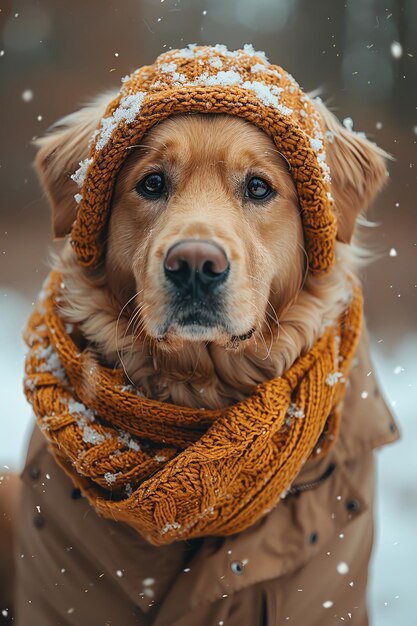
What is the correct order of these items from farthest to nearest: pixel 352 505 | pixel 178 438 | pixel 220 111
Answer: pixel 352 505 < pixel 178 438 < pixel 220 111

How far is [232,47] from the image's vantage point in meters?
1.28

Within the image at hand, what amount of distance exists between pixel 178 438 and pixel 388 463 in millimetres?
712

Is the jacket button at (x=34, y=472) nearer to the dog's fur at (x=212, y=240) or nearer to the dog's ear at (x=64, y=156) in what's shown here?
the dog's fur at (x=212, y=240)

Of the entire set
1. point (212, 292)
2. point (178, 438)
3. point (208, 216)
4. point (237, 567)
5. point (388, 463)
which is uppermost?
point (208, 216)

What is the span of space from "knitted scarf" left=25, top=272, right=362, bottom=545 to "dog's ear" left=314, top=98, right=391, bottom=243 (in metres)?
0.25

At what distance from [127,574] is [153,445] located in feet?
1.00

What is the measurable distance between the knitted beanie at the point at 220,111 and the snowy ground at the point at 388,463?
48cm

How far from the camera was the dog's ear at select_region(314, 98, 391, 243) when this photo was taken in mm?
1374

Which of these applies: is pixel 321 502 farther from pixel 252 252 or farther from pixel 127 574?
pixel 252 252

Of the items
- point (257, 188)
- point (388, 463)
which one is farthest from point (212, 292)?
point (388, 463)

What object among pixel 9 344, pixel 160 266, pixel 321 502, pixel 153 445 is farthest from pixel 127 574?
pixel 160 266

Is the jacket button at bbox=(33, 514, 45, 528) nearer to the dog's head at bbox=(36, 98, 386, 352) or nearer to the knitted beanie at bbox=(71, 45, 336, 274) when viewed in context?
the dog's head at bbox=(36, 98, 386, 352)

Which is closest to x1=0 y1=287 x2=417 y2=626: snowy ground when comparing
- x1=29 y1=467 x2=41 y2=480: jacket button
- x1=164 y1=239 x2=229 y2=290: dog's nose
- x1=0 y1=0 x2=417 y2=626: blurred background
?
x1=0 y1=0 x2=417 y2=626: blurred background

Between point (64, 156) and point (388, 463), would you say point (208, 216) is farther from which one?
point (388, 463)
